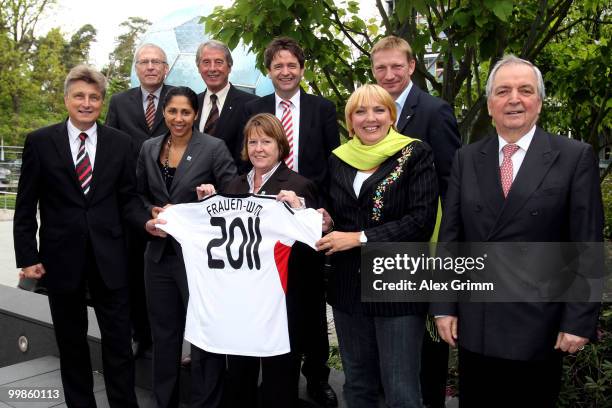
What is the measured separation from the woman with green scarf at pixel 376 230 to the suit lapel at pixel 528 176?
51cm

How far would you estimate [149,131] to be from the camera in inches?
187

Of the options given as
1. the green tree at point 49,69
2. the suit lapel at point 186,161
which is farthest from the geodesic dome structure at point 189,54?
the green tree at point 49,69

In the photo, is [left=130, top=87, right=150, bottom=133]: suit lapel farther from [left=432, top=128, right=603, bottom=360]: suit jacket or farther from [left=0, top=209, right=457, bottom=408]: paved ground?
[left=432, top=128, right=603, bottom=360]: suit jacket

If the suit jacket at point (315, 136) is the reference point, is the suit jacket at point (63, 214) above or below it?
below

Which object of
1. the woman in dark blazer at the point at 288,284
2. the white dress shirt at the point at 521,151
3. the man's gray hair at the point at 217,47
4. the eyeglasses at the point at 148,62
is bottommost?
the woman in dark blazer at the point at 288,284

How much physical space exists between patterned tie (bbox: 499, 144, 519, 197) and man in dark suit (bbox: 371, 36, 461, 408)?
81cm

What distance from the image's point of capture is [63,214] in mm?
3869

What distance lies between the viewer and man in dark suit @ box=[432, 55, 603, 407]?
2.51 m

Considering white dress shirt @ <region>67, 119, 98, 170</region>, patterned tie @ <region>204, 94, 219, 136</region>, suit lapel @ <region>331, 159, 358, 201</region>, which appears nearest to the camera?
suit lapel @ <region>331, 159, 358, 201</region>

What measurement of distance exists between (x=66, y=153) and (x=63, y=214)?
0.41 meters

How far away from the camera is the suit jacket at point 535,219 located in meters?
2.49

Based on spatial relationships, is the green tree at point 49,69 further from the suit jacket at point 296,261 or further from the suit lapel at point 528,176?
the suit lapel at point 528,176

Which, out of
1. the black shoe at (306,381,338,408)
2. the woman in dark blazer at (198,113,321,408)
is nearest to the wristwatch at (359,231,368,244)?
the woman in dark blazer at (198,113,321,408)

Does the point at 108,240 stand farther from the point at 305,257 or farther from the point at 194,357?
the point at 305,257
